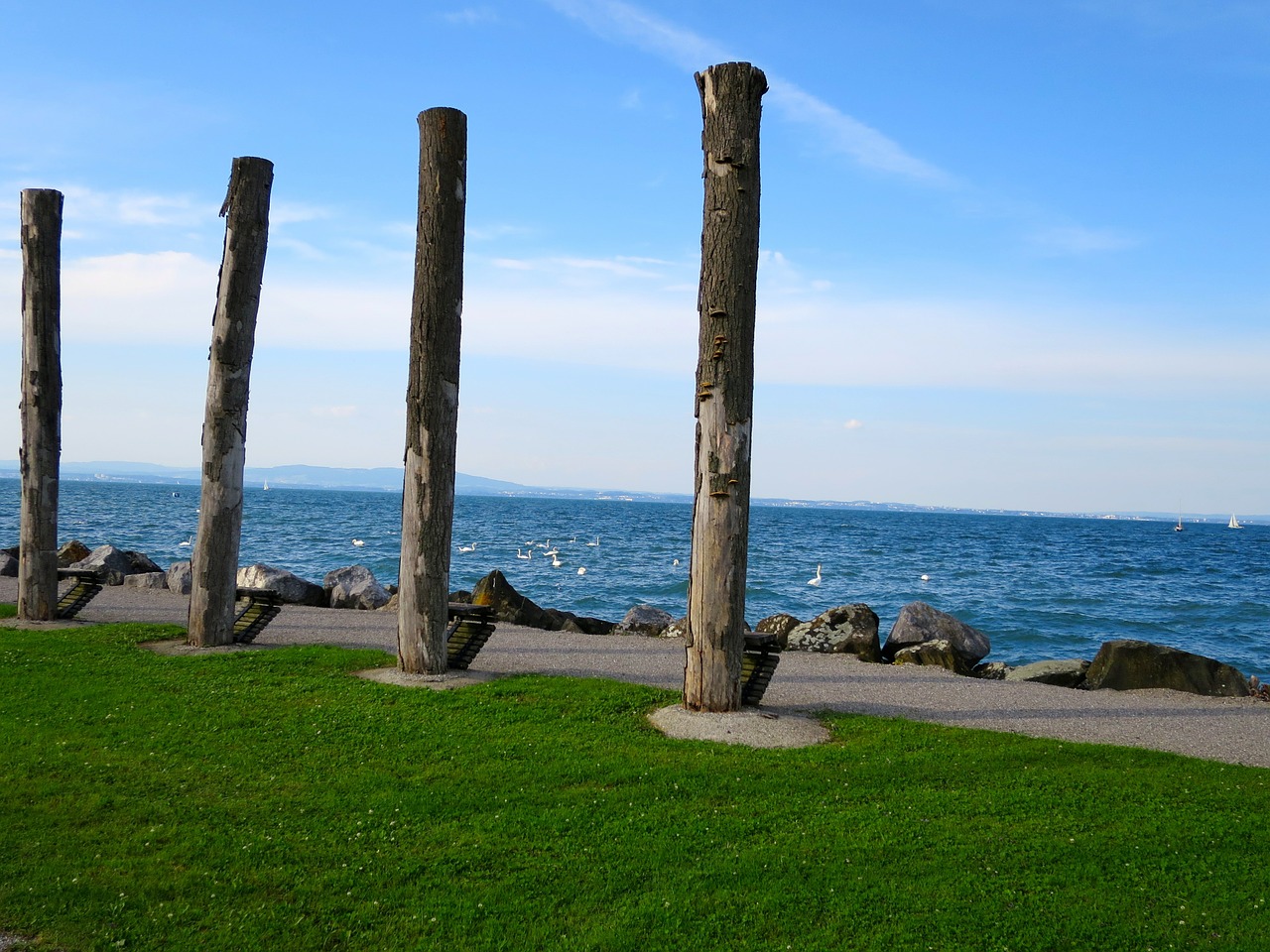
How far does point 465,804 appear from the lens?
21.2 ft

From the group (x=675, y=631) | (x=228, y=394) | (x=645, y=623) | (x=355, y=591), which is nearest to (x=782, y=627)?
(x=675, y=631)

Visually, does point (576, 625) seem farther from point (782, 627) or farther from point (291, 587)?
point (291, 587)

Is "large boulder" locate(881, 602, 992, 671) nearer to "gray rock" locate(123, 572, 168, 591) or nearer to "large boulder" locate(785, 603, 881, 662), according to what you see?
"large boulder" locate(785, 603, 881, 662)

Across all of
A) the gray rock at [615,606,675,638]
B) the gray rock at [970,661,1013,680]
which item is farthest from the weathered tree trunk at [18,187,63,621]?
the gray rock at [970,661,1013,680]

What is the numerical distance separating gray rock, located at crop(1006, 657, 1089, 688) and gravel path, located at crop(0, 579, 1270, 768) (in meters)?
1.30

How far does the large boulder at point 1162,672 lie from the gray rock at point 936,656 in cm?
186

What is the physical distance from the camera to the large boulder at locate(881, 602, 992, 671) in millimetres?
16031

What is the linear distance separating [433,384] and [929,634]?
9773 mm

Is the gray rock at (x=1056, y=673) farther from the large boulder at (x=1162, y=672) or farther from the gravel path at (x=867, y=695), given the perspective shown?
the gravel path at (x=867, y=695)

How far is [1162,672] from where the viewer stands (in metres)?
12.5

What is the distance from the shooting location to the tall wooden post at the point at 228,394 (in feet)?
38.9

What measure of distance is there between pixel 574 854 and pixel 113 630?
9580 mm

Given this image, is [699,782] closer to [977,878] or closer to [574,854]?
[574,854]

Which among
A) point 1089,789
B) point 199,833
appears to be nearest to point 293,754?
point 199,833
